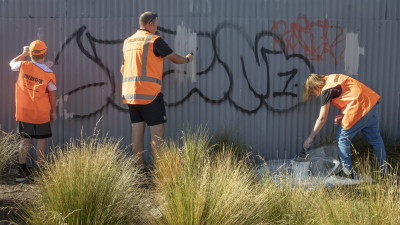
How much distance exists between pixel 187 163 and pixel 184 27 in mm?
2286

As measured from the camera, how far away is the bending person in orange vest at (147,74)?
5.16 meters

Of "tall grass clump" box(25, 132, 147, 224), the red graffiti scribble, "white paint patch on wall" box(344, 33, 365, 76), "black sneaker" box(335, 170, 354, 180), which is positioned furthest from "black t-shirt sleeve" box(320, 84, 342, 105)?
"tall grass clump" box(25, 132, 147, 224)

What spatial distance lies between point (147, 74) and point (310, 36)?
257 cm

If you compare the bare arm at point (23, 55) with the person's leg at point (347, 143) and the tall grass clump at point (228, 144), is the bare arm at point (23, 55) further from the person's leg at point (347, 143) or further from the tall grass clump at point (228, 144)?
the person's leg at point (347, 143)

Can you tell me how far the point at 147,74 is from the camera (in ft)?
16.9

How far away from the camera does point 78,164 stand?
11.9 feet

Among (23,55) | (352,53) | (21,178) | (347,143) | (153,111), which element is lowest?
(21,178)

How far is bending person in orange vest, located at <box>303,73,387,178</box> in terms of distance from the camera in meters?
5.36

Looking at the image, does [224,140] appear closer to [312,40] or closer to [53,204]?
[312,40]

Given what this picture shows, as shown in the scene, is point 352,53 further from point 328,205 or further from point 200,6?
point 328,205

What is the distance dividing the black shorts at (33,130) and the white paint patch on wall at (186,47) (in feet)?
6.22

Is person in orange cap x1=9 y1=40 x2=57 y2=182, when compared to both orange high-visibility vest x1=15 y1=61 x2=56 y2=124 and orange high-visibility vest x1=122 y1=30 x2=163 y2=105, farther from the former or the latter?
orange high-visibility vest x1=122 y1=30 x2=163 y2=105

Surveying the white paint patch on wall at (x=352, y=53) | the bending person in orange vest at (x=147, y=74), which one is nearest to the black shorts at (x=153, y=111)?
the bending person in orange vest at (x=147, y=74)

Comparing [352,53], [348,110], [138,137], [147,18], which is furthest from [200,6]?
[348,110]
